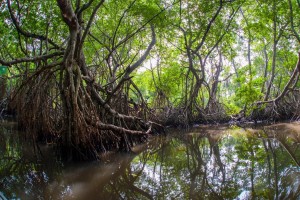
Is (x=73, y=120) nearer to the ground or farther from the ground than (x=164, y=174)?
farther from the ground

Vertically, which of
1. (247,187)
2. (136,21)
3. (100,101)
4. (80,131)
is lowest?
(247,187)

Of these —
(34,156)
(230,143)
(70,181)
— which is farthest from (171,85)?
(70,181)

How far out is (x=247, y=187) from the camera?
10.3 ft

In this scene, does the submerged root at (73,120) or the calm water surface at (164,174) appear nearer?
the calm water surface at (164,174)

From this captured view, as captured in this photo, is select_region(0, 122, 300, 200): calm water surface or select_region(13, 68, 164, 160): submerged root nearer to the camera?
select_region(0, 122, 300, 200): calm water surface

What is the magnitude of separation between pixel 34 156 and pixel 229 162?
3238mm

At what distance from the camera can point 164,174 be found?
12.9ft

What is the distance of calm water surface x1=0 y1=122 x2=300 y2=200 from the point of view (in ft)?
10.0

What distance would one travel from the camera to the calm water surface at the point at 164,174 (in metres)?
3.06

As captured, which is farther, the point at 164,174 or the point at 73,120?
the point at 73,120

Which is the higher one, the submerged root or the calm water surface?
the submerged root

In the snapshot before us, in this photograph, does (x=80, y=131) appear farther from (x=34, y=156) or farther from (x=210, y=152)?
(x=210, y=152)

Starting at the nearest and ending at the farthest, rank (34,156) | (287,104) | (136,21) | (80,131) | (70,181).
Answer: (70,181) → (80,131) → (34,156) → (136,21) → (287,104)

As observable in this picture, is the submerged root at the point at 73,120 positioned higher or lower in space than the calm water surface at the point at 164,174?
higher
